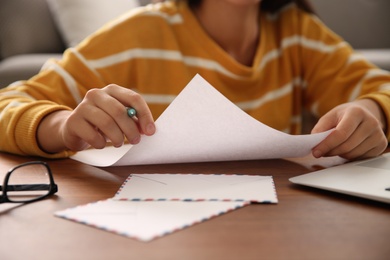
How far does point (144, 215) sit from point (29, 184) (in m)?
0.18

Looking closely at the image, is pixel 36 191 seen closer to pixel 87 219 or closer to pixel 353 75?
pixel 87 219

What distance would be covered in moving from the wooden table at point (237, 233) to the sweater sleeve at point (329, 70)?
0.66 m

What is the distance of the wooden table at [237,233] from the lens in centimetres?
41

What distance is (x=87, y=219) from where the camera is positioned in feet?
1.57

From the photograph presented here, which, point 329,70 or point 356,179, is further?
point 329,70

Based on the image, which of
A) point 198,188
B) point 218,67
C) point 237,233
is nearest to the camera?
point 237,233

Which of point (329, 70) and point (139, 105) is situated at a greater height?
point (139, 105)

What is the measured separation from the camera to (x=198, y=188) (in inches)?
22.9

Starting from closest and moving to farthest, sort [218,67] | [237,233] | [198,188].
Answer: [237,233]
[198,188]
[218,67]

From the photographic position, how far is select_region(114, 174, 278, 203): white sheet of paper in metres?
0.54

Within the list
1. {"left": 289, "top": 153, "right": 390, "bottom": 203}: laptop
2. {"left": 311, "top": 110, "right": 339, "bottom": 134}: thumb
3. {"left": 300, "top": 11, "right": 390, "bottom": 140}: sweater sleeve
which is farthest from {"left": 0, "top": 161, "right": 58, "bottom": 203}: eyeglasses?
{"left": 300, "top": 11, "right": 390, "bottom": 140}: sweater sleeve

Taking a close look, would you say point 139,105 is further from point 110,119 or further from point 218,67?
point 218,67

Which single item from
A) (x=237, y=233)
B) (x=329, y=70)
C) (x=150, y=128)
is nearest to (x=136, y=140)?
(x=150, y=128)

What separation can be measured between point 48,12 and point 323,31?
1.36 meters
